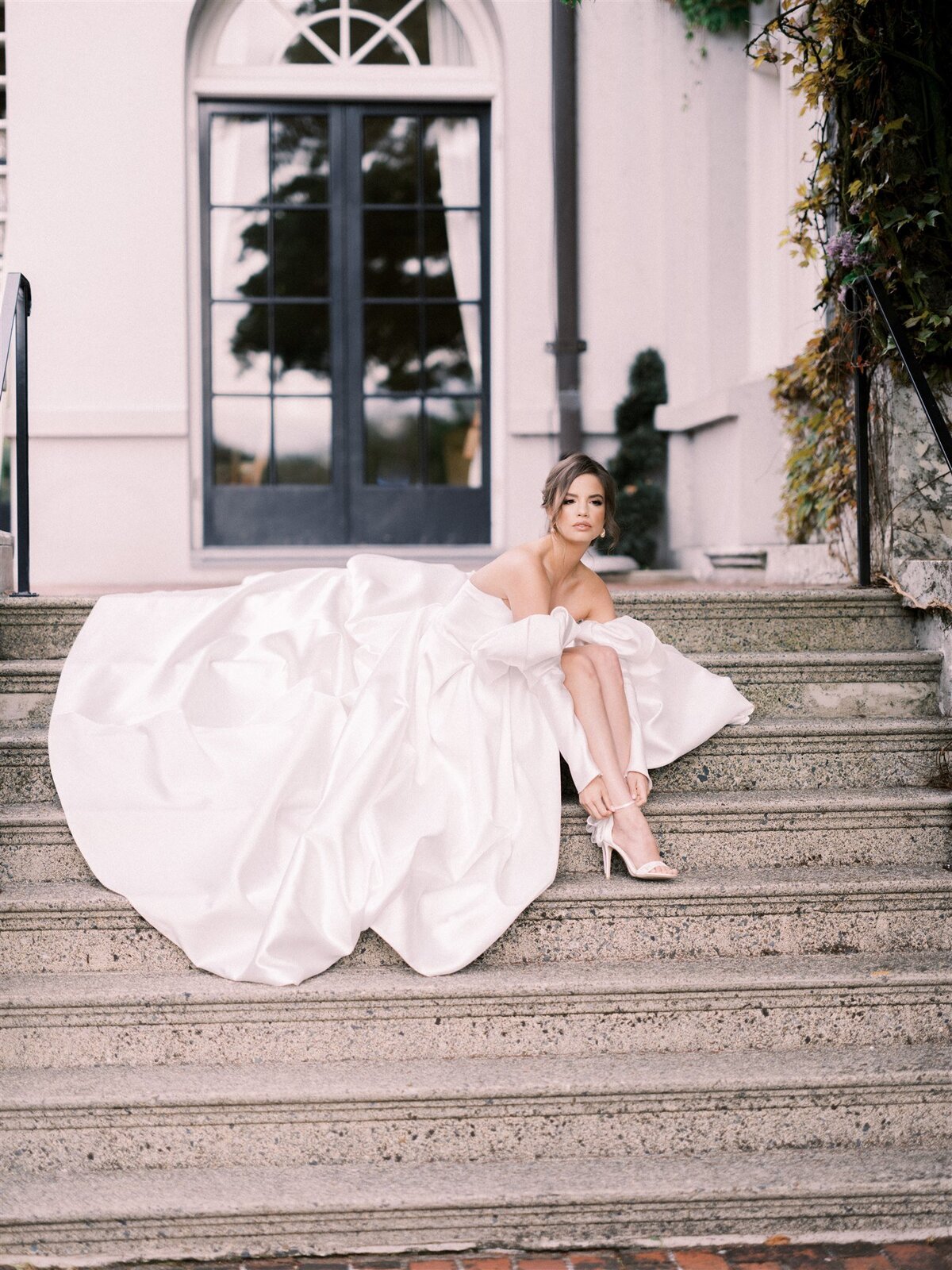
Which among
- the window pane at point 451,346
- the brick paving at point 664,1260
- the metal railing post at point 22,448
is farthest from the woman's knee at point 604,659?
the window pane at point 451,346

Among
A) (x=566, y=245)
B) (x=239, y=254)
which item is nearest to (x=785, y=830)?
(x=566, y=245)

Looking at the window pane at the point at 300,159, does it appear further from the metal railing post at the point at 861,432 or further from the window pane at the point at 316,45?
the metal railing post at the point at 861,432

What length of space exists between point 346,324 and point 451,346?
60cm

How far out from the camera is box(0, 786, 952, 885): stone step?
10.1 ft

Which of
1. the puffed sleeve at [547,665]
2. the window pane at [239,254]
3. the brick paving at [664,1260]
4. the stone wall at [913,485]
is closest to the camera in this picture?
the brick paving at [664,1260]

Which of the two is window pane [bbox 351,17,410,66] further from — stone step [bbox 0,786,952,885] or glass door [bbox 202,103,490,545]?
stone step [bbox 0,786,952,885]

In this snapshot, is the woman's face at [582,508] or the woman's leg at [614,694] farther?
the woman's face at [582,508]

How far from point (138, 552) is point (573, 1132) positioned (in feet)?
15.0

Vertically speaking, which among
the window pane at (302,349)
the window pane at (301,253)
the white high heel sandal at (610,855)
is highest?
the window pane at (301,253)

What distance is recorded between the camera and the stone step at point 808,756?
330 centimetres

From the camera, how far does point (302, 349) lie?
663 centimetres

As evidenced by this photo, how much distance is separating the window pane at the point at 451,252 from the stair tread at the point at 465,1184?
5172mm

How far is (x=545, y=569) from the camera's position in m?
3.39

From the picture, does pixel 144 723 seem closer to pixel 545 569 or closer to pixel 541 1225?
pixel 545 569
